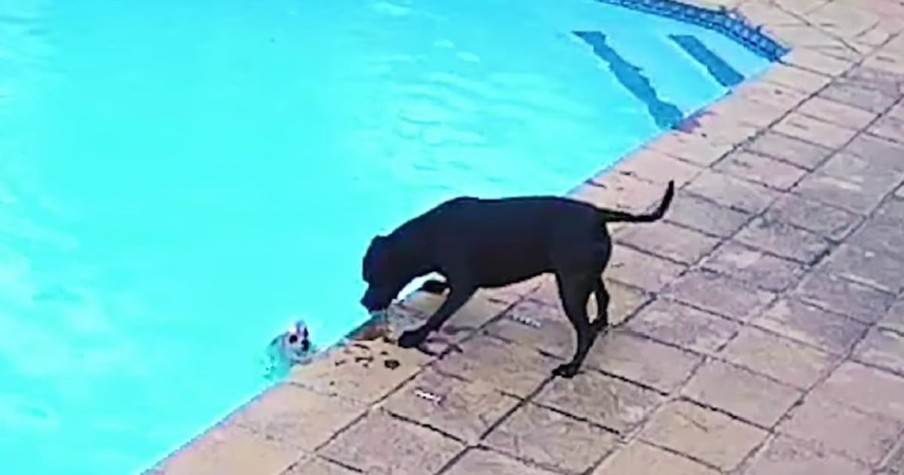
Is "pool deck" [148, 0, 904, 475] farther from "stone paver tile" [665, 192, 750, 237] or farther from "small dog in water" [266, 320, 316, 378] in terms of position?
"small dog in water" [266, 320, 316, 378]

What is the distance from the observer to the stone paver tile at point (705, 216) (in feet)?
13.5

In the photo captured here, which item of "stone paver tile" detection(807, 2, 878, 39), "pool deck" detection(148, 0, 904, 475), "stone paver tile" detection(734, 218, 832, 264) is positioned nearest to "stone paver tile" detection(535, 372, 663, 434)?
"pool deck" detection(148, 0, 904, 475)

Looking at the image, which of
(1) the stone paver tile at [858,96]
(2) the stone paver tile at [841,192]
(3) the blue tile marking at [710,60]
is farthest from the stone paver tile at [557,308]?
(3) the blue tile marking at [710,60]

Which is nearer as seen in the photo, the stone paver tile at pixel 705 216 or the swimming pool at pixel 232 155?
the stone paver tile at pixel 705 216

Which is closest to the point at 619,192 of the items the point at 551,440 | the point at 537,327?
the point at 537,327

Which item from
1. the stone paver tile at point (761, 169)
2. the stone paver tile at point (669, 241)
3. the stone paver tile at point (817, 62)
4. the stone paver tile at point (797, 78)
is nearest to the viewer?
the stone paver tile at point (669, 241)

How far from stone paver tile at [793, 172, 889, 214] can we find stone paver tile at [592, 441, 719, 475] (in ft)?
4.49

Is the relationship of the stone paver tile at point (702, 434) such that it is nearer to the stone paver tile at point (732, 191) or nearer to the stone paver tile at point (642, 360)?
the stone paver tile at point (642, 360)

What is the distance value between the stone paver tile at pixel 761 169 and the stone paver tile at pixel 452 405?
1366 mm

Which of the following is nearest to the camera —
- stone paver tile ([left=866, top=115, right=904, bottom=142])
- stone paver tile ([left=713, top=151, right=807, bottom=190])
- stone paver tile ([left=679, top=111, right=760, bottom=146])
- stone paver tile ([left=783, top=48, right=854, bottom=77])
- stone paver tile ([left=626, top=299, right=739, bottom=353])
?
stone paver tile ([left=626, top=299, right=739, bottom=353])

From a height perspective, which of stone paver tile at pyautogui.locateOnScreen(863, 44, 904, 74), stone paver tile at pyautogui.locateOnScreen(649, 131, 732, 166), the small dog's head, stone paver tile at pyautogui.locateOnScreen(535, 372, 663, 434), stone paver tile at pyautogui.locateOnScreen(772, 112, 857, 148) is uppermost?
the small dog's head

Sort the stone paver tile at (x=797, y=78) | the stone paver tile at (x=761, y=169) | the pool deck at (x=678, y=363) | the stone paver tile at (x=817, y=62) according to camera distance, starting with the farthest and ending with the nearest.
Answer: the stone paver tile at (x=817, y=62) < the stone paver tile at (x=797, y=78) < the stone paver tile at (x=761, y=169) < the pool deck at (x=678, y=363)

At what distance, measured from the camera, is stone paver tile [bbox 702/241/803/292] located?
152 inches

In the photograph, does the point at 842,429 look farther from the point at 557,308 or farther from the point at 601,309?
the point at 557,308
